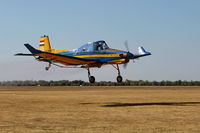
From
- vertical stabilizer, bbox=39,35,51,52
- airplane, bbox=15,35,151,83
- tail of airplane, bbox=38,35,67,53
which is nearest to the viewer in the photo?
airplane, bbox=15,35,151,83

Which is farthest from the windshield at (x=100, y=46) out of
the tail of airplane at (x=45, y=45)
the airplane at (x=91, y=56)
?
the tail of airplane at (x=45, y=45)

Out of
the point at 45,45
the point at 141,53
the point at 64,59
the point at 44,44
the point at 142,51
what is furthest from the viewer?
the point at 44,44

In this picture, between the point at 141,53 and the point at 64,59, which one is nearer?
the point at 141,53

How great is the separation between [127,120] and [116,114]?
5.15 meters

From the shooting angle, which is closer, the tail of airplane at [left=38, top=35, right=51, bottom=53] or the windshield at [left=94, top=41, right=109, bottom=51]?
the windshield at [left=94, top=41, right=109, bottom=51]

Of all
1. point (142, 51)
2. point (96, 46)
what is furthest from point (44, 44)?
point (142, 51)

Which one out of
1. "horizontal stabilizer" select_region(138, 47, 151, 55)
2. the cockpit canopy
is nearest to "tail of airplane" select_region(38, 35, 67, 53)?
the cockpit canopy

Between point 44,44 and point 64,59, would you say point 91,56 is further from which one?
point 44,44

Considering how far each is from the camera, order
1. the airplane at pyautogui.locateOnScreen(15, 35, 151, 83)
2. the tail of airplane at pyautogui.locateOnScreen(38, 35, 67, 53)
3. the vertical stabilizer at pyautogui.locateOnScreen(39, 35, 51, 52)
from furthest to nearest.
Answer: the vertical stabilizer at pyautogui.locateOnScreen(39, 35, 51, 52)
the tail of airplane at pyautogui.locateOnScreen(38, 35, 67, 53)
the airplane at pyautogui.locateOnScreen(15, 35, 151, 83)

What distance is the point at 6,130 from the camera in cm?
2844

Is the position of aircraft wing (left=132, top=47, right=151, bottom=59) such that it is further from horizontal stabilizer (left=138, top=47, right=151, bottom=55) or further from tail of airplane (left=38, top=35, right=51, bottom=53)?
tail of airplane (left=38, top=35, right=51, bottom=53)

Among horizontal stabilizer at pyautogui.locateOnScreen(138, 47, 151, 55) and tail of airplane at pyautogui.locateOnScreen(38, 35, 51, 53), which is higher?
tail of airplane at pyautogui.locateOnScreen(38, 35, 51, 53)

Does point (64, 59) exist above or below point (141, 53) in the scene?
below

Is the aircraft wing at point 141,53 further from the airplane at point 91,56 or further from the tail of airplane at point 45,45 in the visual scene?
the tail of airplane at point 45,45
